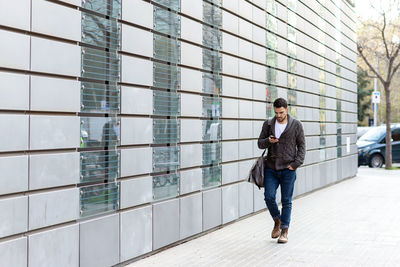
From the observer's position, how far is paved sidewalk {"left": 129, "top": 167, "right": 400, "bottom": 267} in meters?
6.45

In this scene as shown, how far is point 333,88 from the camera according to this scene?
1684cm

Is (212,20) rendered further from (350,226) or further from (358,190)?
(358,190)

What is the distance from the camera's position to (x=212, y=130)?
8.66 meters

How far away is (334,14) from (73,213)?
13.5 metres

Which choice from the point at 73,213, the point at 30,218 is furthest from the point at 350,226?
the point at 30,218

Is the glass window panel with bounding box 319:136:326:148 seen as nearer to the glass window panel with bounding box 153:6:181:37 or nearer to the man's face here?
the man's face

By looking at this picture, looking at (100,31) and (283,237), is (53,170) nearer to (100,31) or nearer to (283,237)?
(100,31)

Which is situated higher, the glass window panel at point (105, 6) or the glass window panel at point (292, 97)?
the glass window panel at point (105, 6)

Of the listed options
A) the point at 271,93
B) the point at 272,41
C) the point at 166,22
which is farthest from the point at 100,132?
the point at 272,41

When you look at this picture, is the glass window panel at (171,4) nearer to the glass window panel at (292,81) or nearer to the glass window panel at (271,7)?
the glass window panel at (271,7)

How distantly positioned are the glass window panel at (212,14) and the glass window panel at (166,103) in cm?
154

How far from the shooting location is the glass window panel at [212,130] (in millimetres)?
8430

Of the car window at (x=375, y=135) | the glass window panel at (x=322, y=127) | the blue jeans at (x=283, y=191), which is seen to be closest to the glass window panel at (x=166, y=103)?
the blue jeans at (x=283, y=191)

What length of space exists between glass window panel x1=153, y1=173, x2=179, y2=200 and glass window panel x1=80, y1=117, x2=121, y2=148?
101 cm
